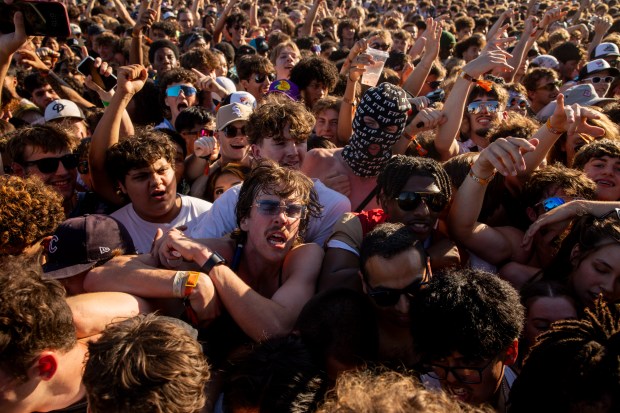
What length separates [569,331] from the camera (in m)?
1.93

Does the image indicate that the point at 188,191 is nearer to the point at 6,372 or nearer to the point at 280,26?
the point at 6,372

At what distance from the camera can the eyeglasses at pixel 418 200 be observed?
285cm

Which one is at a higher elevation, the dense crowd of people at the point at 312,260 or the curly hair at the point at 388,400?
the curly hair at the point at 388,400

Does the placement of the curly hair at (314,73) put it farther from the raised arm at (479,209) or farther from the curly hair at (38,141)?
the raised arm at (479,209)

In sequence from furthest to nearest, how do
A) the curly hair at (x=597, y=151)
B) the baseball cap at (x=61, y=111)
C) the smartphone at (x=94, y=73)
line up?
the smartphone at (x=94, y=73) → the baseball cap at (x=61, y=111) → the curly hair at (x=597, y=151)

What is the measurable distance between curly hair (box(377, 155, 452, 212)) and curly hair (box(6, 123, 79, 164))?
2.14 metres

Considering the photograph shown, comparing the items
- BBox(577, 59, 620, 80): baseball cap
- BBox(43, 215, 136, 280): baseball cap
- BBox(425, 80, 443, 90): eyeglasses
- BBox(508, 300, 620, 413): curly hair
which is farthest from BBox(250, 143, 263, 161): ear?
BBox(577, 59, 620, 80): baseball cap

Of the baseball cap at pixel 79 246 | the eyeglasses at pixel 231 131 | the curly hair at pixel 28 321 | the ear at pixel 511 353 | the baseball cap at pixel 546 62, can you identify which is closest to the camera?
the curly hair at pixel 28 321

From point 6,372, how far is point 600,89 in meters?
6.59

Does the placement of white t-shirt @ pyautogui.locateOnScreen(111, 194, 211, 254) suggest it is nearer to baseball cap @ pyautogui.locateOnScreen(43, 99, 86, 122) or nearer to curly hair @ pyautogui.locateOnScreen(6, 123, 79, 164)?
curly hair @ pyautogui.locateOnScreen(6, 123, 79, 164)

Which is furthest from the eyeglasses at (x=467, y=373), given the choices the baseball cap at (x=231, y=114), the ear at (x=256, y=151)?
the baseball cap at (x=231, y=114)

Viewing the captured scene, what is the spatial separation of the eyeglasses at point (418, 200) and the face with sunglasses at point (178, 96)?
3097 millimetres

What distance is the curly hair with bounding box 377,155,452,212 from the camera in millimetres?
2924

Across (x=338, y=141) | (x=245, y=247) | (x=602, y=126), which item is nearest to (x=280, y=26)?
(x=338, y=141)
